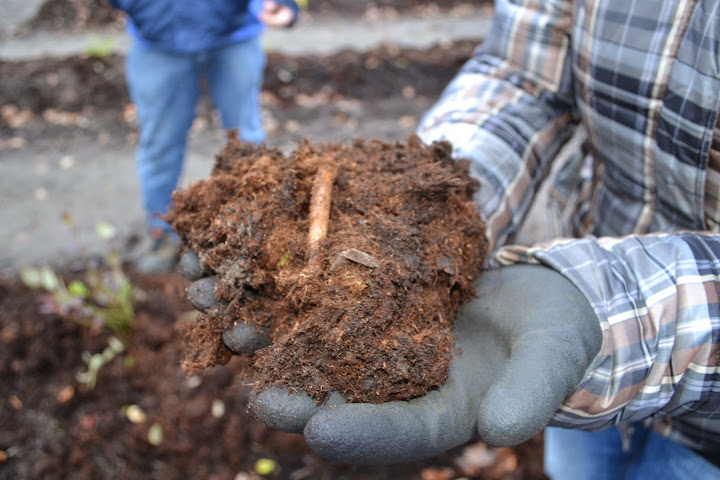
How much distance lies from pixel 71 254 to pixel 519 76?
3.26m

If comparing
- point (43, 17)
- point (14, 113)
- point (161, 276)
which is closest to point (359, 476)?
point (161, 276)

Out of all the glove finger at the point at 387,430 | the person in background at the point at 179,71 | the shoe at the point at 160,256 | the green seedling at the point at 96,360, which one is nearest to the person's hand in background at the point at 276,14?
the person in background at the point at 179,71

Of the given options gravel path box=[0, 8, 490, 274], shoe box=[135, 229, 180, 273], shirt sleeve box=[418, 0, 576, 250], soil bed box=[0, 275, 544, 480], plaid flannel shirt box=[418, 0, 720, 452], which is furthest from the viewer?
gravel path box=[0, 8, 490, 274]

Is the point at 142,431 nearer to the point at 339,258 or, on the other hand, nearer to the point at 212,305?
the point at 212,305

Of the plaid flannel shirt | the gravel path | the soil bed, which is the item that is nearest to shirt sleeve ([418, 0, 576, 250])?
the plaid flannel shirt

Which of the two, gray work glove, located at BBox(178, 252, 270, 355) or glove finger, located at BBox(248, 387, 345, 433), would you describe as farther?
gray work glove, located at BBox(178, 252, 270, 355)

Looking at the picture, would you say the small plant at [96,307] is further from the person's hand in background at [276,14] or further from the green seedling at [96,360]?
the person's hand in background at [276,14]

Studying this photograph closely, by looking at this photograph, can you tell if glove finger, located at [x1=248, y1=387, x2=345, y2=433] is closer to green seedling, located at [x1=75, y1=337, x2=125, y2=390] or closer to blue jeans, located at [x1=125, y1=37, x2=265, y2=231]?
green seedling, located at [x1=75, y1=337, x2=125, y2=390]

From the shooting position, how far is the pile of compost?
1.05 m

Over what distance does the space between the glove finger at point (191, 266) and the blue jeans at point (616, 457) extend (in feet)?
4.02

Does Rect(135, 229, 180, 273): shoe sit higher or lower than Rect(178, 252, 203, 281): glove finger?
lower

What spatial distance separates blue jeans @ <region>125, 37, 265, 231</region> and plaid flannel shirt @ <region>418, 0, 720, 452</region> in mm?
1943

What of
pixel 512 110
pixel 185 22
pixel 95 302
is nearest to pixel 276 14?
pixel 185 22

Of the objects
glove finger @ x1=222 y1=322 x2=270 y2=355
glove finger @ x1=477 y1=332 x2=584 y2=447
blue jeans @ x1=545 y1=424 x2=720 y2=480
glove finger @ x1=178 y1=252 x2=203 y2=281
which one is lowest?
blue jeans @ x1=545 y1=424 x2=720 y2=480
